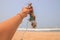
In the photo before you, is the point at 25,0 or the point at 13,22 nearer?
the point at 13,22

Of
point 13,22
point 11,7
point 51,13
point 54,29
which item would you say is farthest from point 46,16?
point 13,22

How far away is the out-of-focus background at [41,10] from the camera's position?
63.5 inches

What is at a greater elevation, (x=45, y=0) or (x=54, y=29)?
(x=45, y=0)

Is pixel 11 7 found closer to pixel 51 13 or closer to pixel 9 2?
pixel 9 2

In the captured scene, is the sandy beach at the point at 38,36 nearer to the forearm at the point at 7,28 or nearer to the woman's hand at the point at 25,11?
the woman's hand at the point at 25,11

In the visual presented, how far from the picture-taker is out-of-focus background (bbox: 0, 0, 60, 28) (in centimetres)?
161

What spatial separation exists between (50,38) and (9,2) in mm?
608

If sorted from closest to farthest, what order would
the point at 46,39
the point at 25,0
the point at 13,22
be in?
the point at 13,22 → the point at 46,39 → the point at 25,0

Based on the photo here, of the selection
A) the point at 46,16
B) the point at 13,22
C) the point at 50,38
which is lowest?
the point at 50,38

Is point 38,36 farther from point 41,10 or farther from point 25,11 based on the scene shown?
point 25,11

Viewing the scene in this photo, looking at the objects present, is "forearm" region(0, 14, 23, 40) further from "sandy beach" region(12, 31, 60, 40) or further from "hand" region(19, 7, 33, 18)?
"sandy beach" region(12, 31, 60, 40)

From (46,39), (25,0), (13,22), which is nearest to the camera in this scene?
(13,22)

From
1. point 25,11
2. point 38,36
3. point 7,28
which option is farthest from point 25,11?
point 38,36

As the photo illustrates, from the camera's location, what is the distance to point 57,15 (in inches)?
64.6
